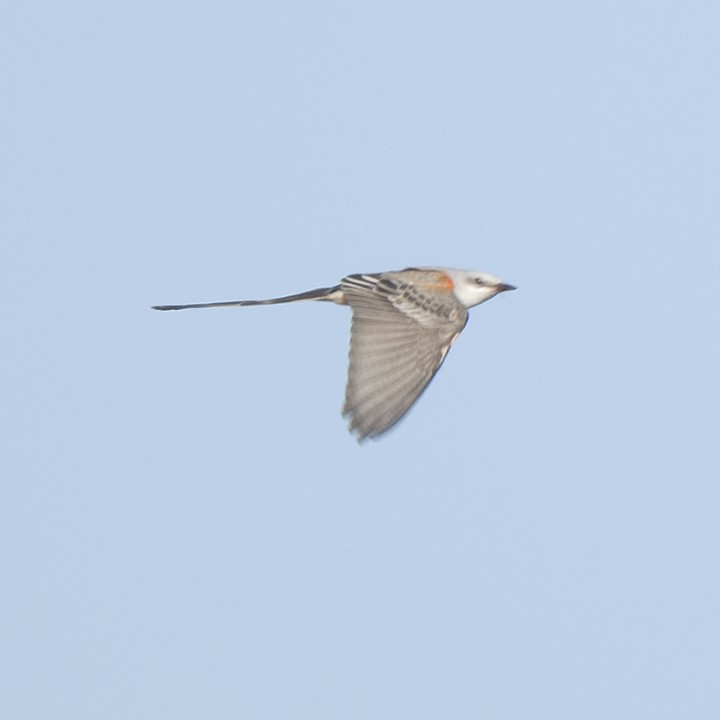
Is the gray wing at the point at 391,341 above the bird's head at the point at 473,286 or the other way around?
the other way around

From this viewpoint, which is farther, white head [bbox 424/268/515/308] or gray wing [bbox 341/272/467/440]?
white head [bbox 424/268/515/308]

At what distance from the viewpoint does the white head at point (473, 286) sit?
629 inches

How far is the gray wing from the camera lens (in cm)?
1327

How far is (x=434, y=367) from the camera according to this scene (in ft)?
46.7

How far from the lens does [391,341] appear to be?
1430 centimetres

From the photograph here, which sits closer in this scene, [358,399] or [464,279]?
[358,399]

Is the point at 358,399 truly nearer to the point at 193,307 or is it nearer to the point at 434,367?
the point at 434,367

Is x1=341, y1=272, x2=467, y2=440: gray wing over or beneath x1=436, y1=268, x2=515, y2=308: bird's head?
beneath

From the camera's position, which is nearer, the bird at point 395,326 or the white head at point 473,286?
the bird at point 395,326

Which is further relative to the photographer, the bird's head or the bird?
the bird's head

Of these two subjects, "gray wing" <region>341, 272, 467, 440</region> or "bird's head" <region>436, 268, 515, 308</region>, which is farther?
"bird's head" <region>436, 268, 515, 308</region>

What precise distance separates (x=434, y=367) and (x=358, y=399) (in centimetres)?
117

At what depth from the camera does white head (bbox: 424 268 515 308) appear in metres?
16.0

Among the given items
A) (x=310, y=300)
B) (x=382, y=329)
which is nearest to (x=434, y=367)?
(x=382, y=329)
